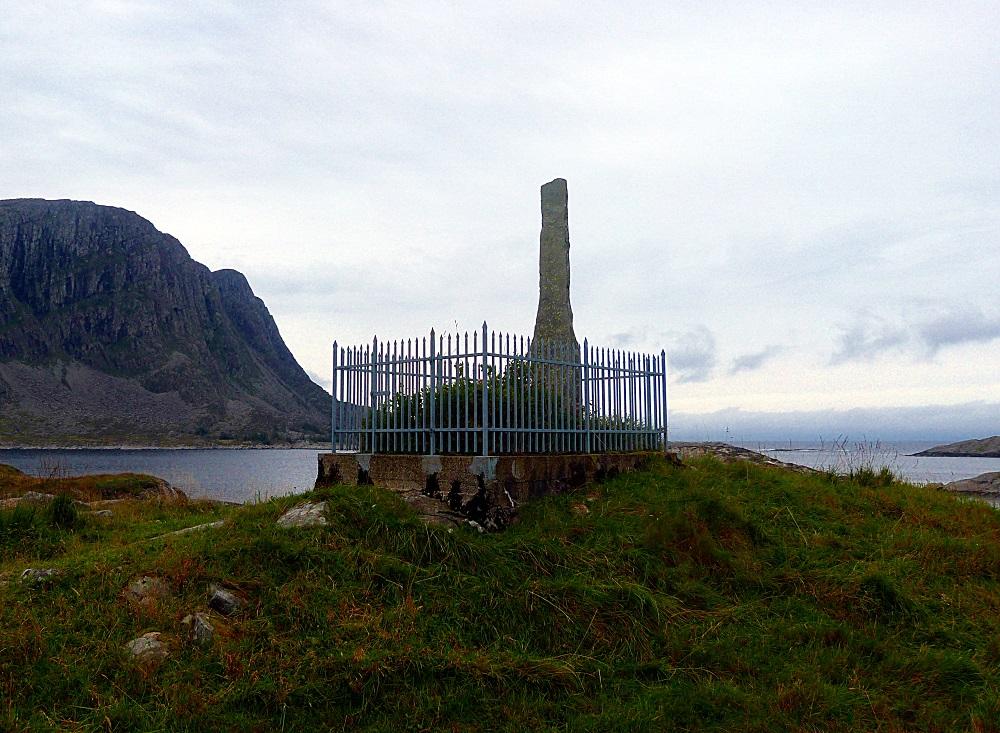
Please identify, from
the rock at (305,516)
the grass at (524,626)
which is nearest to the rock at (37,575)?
the grass at (524,626)

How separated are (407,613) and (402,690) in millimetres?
1108

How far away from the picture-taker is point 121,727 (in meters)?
5.53

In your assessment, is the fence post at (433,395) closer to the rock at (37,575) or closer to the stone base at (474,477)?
the stone base at (474,477)

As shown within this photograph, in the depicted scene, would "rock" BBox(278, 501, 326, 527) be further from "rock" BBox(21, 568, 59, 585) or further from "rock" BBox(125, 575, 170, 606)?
"rock" BBox(21, 568, 59, 585)

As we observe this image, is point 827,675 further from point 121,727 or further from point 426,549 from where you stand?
point 121,727

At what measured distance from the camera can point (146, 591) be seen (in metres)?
7.28

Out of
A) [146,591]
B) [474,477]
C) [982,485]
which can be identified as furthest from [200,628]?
[982,485]

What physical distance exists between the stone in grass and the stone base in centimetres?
366

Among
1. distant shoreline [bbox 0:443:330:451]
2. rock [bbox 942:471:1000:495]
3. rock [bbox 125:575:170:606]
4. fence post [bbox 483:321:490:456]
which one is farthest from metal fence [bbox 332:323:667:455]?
distant shoreline [bbox 0:443:330:451]

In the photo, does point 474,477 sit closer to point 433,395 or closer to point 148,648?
point 433,395

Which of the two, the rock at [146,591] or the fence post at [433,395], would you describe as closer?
the rock at [146,591]

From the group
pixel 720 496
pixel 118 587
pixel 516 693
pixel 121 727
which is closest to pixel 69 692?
pixel 121 727

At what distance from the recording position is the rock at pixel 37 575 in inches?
298

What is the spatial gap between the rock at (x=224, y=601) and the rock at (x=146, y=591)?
1.55ft
